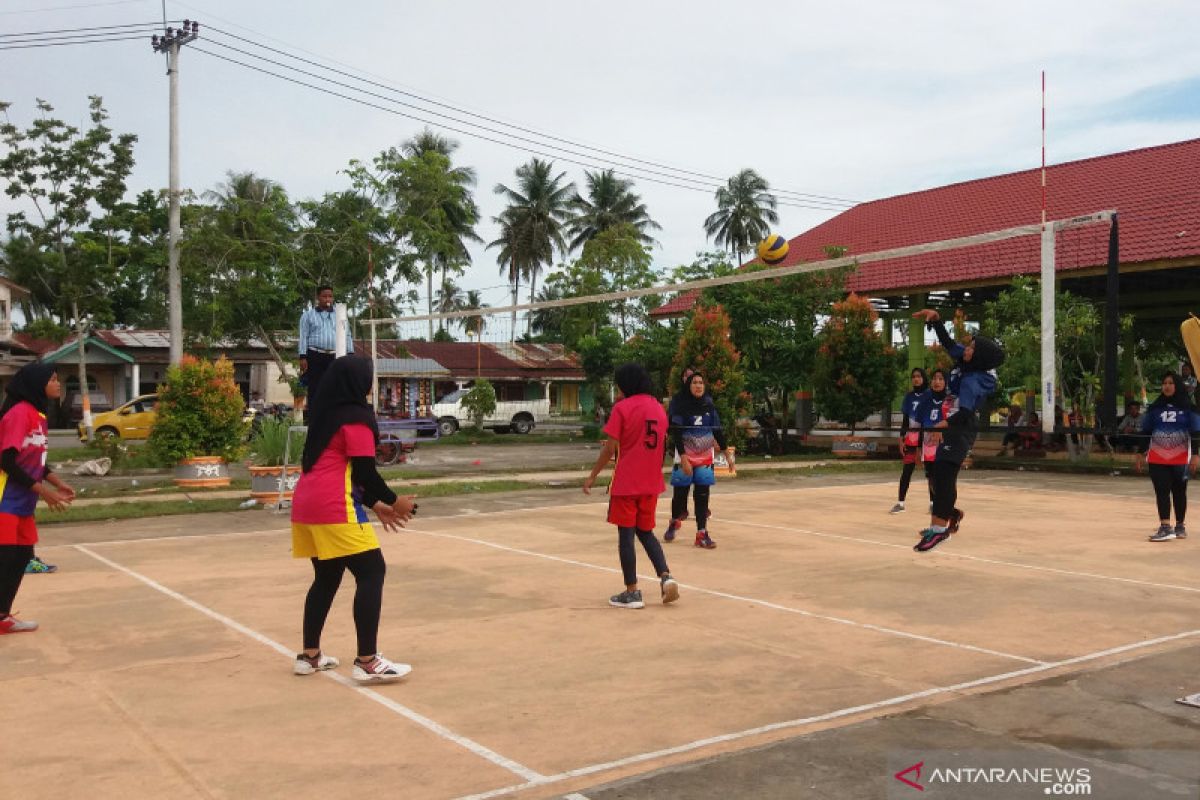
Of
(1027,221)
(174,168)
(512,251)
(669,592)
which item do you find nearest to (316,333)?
(669,592)

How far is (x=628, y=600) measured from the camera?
768 cm

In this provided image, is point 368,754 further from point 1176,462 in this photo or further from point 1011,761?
point 1176,462

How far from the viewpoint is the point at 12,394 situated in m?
7.46

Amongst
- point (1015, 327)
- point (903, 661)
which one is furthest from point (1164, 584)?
point (1015, 327)

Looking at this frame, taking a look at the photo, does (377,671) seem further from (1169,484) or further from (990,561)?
(1169,484)

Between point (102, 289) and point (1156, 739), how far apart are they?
32437mm

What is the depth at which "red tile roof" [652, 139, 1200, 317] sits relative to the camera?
21.8m

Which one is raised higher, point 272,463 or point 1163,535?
point 272,463

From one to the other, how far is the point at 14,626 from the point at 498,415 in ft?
107

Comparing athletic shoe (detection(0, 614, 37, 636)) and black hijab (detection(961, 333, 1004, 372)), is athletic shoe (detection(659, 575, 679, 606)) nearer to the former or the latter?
black hijab (detection(961, 333, 1004, 372))

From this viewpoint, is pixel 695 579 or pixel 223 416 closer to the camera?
pixel 695 579

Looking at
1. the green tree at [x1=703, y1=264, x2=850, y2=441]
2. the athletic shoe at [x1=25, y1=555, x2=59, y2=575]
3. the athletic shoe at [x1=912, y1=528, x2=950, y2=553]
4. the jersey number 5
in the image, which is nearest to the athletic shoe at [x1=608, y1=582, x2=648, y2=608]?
the jersey number 5

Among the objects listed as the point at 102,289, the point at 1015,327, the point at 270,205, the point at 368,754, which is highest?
the point at 270,205

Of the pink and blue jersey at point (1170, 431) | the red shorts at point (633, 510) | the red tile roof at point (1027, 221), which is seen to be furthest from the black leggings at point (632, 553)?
the red tile roof at point (1027, 221)
